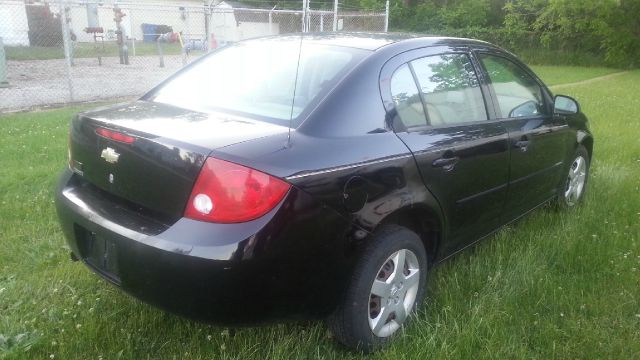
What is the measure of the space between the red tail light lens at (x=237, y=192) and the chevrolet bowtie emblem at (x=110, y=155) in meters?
0.55

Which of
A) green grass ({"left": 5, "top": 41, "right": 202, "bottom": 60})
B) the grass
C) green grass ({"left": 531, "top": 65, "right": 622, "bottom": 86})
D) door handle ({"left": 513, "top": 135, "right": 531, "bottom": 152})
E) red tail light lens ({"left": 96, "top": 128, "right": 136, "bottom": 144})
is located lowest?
green grass ({"left": 531, "top": 65, "right": 622, "bottom": 86})

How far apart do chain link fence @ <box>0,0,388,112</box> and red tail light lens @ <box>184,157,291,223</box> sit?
528 centimetres

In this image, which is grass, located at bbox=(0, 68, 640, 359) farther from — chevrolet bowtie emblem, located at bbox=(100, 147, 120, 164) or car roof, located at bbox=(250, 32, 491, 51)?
car roof, located at bbox=(250, 32, 491, 51)

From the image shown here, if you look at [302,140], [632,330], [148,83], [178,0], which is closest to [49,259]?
[302,140]

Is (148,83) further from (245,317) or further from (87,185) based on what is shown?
(245,317)

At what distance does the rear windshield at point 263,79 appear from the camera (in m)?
2.62

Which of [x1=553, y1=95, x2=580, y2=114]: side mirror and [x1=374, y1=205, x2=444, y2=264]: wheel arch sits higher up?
[x1=553, y1=95, x2=580, y2=114]: side mirror

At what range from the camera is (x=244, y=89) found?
288 centimetres

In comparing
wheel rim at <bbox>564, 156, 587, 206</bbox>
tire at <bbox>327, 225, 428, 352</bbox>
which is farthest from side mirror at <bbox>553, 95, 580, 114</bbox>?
tire at <bbox>327, 225, 428, 352</bbox>

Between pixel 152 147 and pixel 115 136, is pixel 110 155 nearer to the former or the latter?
pixel 115 136

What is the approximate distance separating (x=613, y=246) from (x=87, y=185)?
337 cm

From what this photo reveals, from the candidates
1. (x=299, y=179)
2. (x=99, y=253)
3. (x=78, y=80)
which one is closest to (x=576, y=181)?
(x=299, y=179)

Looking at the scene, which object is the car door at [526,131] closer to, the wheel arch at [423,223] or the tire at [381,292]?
the wheel arch at [423,223]

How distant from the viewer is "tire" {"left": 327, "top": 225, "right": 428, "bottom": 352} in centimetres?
240
